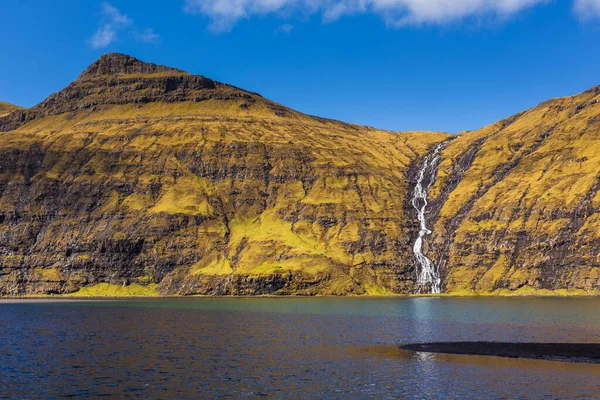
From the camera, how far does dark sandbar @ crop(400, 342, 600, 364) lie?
215ft

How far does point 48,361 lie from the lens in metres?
65.7

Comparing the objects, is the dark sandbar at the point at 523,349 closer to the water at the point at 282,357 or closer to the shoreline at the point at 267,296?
the water at the point at 282,357

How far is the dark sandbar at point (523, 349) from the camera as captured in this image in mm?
65562

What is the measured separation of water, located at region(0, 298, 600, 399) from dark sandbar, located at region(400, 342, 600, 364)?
284 centimetres

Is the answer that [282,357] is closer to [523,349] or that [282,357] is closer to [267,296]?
[523,349]

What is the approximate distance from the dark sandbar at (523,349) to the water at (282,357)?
112 inches

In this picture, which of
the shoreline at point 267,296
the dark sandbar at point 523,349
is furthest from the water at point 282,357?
the shoreline at point 267,296

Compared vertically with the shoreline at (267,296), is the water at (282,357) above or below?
above

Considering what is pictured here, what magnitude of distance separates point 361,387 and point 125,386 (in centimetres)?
1893

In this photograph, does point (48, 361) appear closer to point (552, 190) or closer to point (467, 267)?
point (467, 267)

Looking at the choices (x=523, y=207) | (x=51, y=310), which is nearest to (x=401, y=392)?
(x=51, y=310)

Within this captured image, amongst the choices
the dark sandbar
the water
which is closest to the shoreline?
the water

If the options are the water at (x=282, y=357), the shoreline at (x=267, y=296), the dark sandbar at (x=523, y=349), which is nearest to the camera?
the water at (x=282, y=357)

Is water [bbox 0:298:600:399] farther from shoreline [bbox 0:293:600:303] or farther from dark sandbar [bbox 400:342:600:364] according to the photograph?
shoreline [bbox 0:293:600:303]
